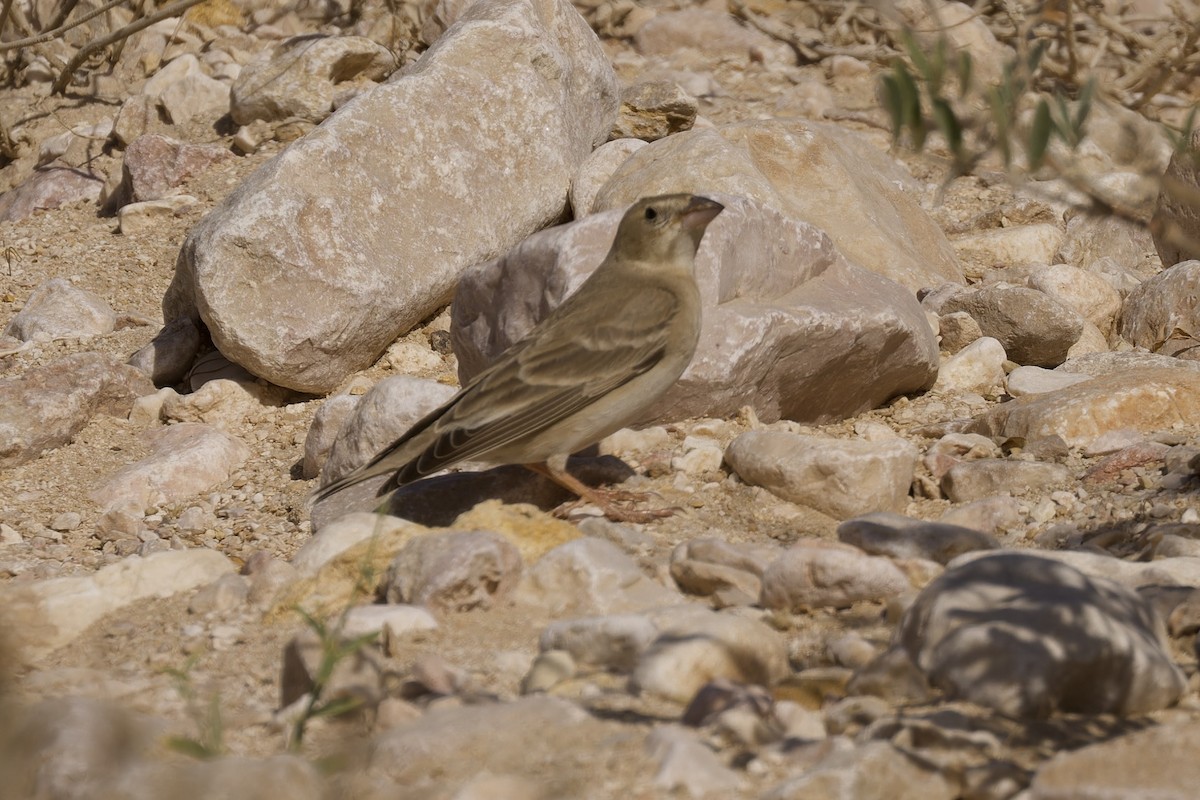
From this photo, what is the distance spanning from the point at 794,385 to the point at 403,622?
9.26 feet

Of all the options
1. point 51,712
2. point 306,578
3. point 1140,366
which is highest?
point 51,712

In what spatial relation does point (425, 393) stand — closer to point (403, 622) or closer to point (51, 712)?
point (403, 622)

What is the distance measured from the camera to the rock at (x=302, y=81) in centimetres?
916

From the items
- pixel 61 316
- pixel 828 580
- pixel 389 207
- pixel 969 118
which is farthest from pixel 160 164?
pixel 969 118

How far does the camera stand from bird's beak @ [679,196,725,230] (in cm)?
532

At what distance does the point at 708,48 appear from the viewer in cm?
1113

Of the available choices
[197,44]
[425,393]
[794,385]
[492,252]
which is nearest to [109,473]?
[425,393]

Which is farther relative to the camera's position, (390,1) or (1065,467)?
(390,1)

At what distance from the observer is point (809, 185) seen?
771 centimetres

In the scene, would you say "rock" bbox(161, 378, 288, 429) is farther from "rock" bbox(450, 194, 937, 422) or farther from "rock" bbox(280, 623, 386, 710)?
"rock" bbox(280, 623, 386, 710)

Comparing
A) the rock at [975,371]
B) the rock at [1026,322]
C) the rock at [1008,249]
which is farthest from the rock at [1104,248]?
the rock at [975,371]

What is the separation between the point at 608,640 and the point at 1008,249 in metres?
5.61

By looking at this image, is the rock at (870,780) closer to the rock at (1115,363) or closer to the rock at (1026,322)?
the rock at (1115,363)

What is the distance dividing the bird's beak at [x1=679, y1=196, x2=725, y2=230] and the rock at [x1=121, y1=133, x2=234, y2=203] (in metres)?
4.61
